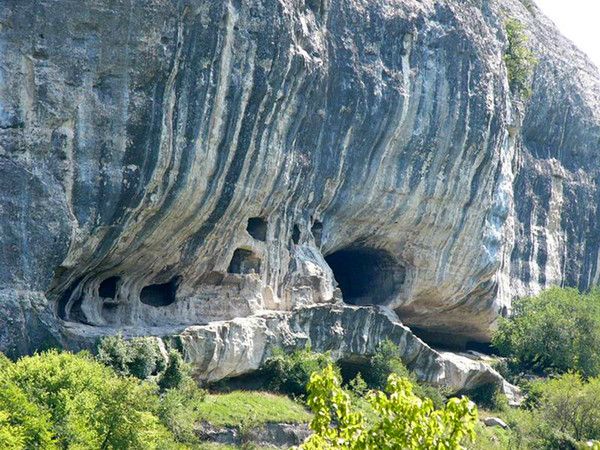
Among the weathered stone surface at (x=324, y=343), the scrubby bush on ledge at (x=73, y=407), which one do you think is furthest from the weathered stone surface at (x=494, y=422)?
the scrubby bush on ledge at (x=73, y=407)

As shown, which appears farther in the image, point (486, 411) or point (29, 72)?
point (486, 411)

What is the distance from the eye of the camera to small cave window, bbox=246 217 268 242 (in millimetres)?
38406

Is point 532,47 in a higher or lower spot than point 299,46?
higher

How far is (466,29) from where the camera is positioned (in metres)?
44.0

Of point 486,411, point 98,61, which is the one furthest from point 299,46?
point 486,411

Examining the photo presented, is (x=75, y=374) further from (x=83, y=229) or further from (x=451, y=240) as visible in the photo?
(x=451, y=240)

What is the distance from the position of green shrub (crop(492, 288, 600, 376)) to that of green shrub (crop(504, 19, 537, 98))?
889cm

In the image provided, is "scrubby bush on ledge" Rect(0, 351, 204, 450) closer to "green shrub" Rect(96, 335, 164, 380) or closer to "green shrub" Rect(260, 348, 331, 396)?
"green shrub" Rect(96, 335, 164, 380)

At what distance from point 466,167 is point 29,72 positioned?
18.5 m

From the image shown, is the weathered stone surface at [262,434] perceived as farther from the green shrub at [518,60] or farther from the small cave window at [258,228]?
the green shrub at [518,60]

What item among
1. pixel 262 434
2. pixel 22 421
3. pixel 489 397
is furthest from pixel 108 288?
pixel 489 397

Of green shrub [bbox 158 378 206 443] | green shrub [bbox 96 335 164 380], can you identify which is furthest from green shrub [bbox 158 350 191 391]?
green shrub [bbox 96 335 164 380]

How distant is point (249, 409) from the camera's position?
35.0 metres

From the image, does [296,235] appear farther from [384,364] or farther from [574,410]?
[574,410]
